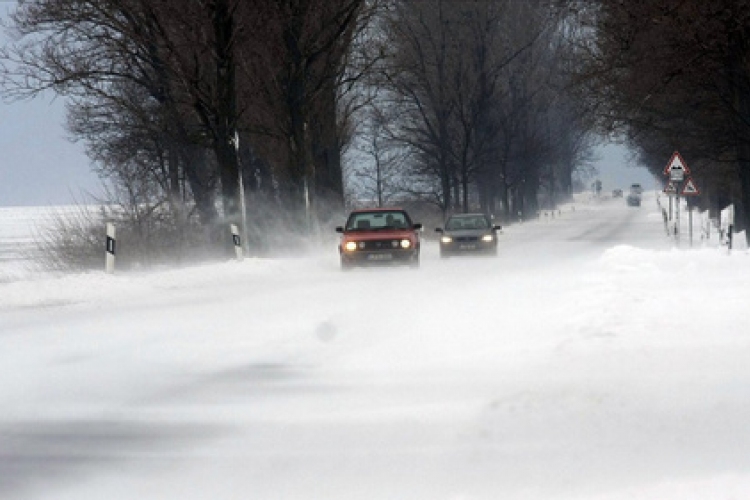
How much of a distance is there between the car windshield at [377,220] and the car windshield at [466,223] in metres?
5.90

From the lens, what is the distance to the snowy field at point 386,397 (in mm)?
6164

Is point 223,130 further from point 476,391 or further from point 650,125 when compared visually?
point 476,391

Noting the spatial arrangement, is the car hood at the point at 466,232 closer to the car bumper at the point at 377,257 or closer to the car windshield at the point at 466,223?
the car windshield at the point at 466,223

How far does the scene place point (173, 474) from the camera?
640 centimetres

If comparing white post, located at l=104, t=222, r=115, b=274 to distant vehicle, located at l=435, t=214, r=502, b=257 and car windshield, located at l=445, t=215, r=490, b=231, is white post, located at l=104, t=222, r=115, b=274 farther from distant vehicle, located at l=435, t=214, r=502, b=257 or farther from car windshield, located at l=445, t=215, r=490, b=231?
car windshield, located at l=445, t=215, r=490, b=231

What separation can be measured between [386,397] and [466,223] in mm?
27142

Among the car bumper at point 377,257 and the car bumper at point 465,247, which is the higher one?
the car bumper at point 377,257

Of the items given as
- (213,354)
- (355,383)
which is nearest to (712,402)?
(355,383)

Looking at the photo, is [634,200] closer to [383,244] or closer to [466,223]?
[466,223]

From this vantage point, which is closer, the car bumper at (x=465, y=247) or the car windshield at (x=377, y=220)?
the car windshield at (x=377, y=220)

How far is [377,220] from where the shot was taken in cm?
2931

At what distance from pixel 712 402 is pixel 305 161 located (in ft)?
97.8

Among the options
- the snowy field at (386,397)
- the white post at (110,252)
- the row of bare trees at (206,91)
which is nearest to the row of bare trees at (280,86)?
the row of bare trees at (206,91)

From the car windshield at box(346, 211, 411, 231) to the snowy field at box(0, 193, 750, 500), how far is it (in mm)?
11319
